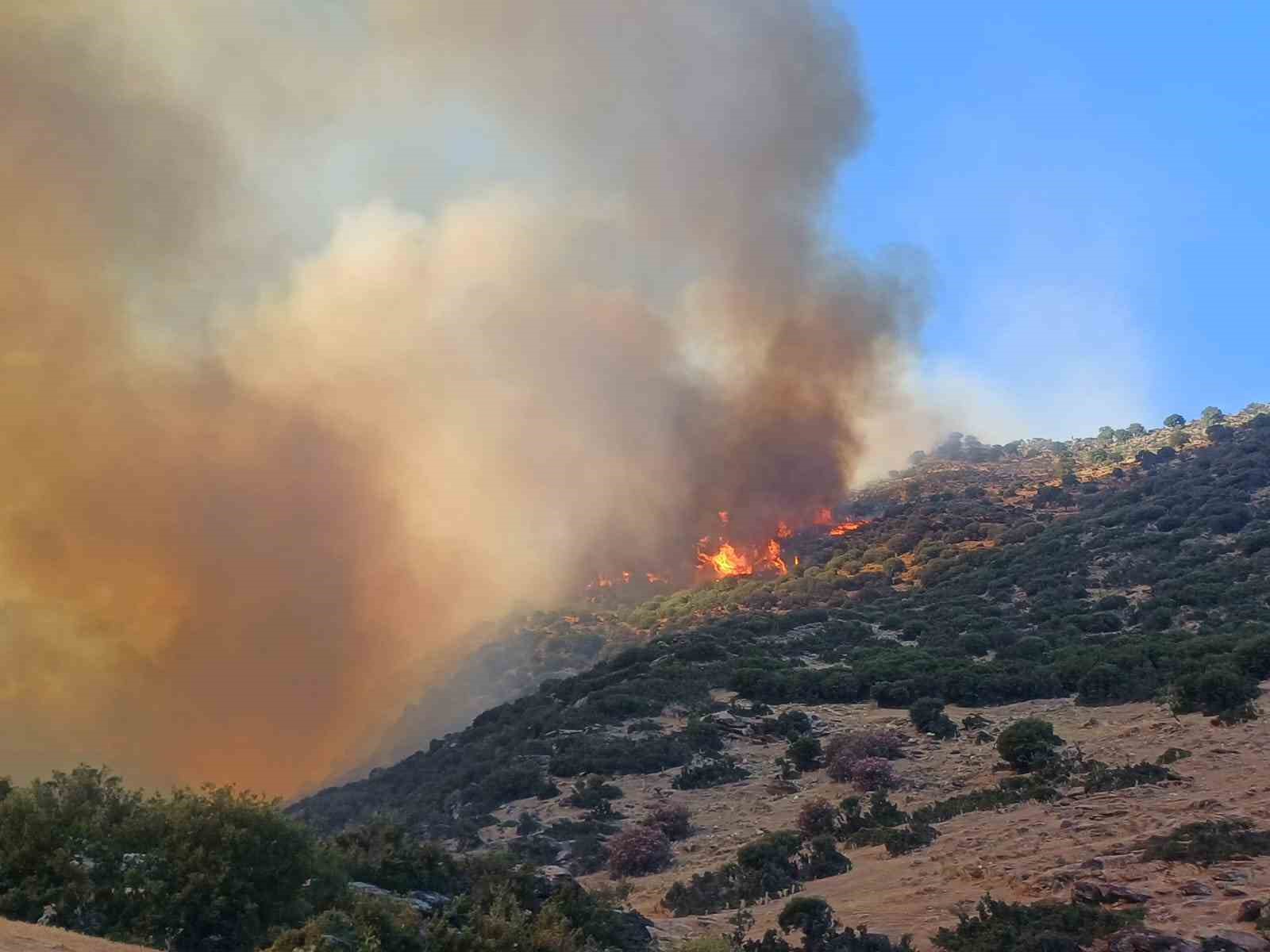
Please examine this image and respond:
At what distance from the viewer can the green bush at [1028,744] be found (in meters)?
22.9

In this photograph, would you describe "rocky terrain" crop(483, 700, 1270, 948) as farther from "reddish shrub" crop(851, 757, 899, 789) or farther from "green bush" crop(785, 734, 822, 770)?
"green bush" crop(785, 734, 822, 770)

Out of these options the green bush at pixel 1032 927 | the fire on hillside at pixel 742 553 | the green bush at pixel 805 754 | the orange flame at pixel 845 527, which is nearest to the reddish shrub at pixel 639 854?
the green bush at pixel 805 754

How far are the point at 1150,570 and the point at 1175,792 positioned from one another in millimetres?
29539

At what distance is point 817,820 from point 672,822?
3.95 meters

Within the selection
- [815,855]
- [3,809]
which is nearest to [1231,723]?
[815,855]

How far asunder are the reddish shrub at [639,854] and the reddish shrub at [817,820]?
3.18 meters

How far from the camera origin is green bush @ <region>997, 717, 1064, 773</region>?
22.9m

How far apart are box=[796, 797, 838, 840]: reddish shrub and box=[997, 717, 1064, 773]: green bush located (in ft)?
14.8

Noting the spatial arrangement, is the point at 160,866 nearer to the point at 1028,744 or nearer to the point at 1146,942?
the point at 1146,942

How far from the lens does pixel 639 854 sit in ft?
73.4

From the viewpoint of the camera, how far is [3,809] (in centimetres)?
1205

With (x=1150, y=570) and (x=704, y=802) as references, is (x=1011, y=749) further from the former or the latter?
(x=1150, y=570)

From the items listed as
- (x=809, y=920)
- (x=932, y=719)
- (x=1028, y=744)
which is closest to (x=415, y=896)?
(x=809, y=920)

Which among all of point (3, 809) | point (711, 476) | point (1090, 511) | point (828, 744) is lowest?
point (3, 809)
